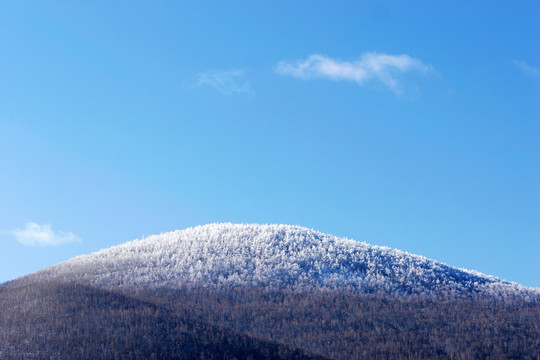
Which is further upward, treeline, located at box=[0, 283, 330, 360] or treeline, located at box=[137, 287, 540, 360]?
treeline, located at box=[137, 287, 540, 360]

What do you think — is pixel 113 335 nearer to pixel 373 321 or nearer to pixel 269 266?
pixel 373 321

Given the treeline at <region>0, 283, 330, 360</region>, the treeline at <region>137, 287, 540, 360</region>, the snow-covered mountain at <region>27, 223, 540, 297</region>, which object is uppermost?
the snow-covered mountain at <region>27, 223, 540, 297</region>

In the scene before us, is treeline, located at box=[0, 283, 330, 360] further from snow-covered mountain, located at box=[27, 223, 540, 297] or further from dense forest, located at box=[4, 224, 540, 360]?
snow-covered mountain, located at box=[27, 223, 540, 297]

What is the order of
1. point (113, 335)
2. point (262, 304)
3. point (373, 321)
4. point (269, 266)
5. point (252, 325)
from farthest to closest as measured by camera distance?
1. point (269, 266)
2. point (262, 304)
3. point (373, 321)
4. point (252, 325)
5. point (113, 335)

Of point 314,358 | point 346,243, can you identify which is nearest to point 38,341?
point 314,358

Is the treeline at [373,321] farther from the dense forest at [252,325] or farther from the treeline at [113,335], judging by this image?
the treeline at [113,335]

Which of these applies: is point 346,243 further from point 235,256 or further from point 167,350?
point 167,350

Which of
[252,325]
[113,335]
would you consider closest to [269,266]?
[252,325]

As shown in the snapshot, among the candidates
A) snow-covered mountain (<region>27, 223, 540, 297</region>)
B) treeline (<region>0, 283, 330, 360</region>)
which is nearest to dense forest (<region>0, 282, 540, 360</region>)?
treeline (<region>0, 283, 330, 360</region>)

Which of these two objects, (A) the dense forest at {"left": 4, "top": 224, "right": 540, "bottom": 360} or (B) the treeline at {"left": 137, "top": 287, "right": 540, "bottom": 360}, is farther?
(B) the treeline at {"left": 137, "top": 287, "right": 540, "bottom": 360}
